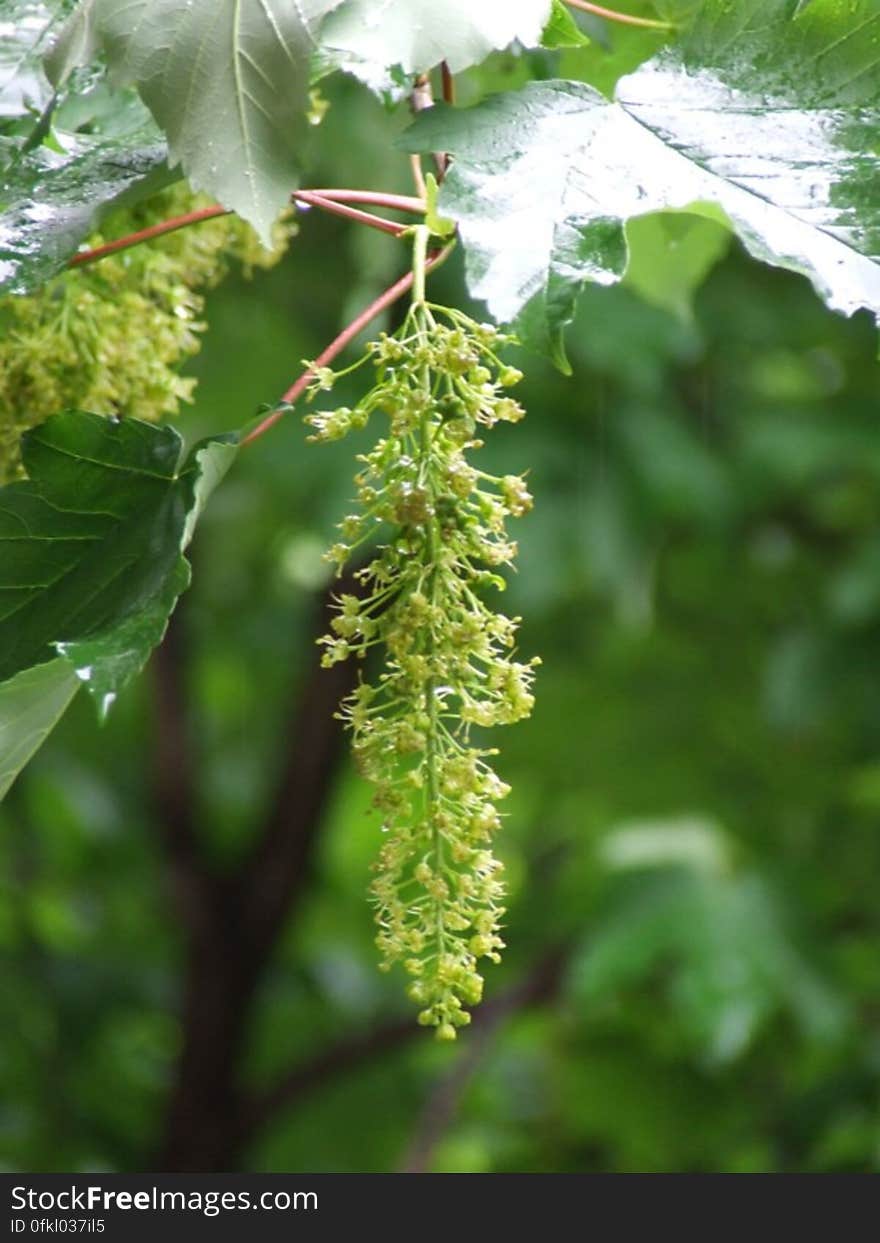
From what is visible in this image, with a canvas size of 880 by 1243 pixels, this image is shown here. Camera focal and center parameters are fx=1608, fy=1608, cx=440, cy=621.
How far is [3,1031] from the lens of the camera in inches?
143

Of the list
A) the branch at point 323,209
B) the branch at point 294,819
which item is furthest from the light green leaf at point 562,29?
the branch at point 294,819

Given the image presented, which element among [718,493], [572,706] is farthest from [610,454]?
[572,706]

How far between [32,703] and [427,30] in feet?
1.39

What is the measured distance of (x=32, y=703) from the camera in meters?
0.86

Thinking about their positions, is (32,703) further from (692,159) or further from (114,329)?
(692,159)

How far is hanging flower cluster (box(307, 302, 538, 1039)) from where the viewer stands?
2.82ft

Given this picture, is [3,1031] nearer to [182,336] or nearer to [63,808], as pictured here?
[63,808]

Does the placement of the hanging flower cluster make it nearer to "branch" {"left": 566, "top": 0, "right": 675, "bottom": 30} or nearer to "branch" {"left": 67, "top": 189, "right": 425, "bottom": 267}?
"branch" {"left": 67, "top": 189, "right": 425, "bottom": 267}

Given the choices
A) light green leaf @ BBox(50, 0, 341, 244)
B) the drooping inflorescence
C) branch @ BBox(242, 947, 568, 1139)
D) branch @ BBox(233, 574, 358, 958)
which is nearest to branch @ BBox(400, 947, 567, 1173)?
branch @ BBox(242, 947, 568, 1139)

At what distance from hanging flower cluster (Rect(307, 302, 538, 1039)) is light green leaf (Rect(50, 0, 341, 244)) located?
120mm

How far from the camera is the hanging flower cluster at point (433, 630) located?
859mm

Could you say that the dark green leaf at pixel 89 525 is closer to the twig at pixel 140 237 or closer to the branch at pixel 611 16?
the twig at pixel 140 237

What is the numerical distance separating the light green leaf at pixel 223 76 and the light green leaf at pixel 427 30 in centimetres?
2

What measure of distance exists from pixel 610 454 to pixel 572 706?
59 cm
